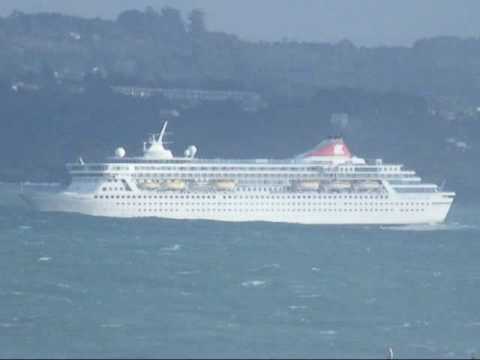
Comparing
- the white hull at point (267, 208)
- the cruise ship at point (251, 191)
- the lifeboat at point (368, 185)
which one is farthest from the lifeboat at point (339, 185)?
the white hull at point (267, 208)

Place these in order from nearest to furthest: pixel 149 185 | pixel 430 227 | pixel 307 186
A: pixel 149 185 → pixel 430 227 → pixel 307 186

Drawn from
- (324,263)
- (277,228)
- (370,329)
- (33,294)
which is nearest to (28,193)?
(277,228)

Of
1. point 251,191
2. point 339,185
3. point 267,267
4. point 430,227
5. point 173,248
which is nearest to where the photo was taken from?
point 267,267

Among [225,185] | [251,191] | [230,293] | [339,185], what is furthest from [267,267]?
[339,185]

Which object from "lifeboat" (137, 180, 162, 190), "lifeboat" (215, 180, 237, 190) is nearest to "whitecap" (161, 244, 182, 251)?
"lifeboat" (137, 180, 162, 190)

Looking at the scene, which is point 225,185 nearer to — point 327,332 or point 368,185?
point 368,185

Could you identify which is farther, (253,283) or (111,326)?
(253,283)

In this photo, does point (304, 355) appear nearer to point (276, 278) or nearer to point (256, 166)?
point (276, 278)

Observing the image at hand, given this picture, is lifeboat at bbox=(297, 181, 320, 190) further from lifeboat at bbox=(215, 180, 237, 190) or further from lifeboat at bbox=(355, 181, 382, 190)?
lifeboat at bbox=(215, 180, 237, 190)
